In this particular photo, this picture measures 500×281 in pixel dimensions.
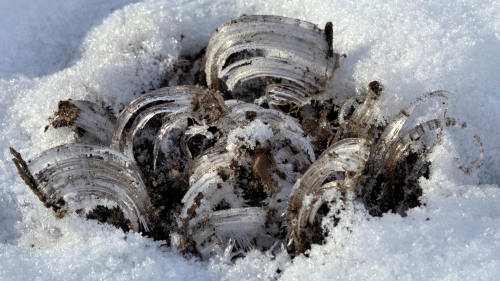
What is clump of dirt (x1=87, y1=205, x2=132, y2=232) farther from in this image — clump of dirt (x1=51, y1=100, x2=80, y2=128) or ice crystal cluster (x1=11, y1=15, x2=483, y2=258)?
clump of dirt (x1=51, y1=100, x2=80, y2=128)

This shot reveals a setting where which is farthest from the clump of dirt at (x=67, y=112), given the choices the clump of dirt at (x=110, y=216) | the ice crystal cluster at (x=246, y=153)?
the clump of dirt at (x=110, y=216)

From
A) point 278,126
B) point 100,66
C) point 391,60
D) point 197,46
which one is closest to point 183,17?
point 197,46

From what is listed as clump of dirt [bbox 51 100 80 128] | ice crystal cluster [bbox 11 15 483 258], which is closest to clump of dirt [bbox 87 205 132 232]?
ice crystal cluster [bbox 11 15 483 258]

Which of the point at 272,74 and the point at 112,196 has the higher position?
the point at 272,74

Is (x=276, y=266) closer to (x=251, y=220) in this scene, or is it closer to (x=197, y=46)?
(x=251, y=220)

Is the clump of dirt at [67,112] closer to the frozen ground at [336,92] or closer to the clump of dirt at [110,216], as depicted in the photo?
the frozen ground at [336,92]

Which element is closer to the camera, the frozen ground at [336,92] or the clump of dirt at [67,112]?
the frozen ground at [336,92]
